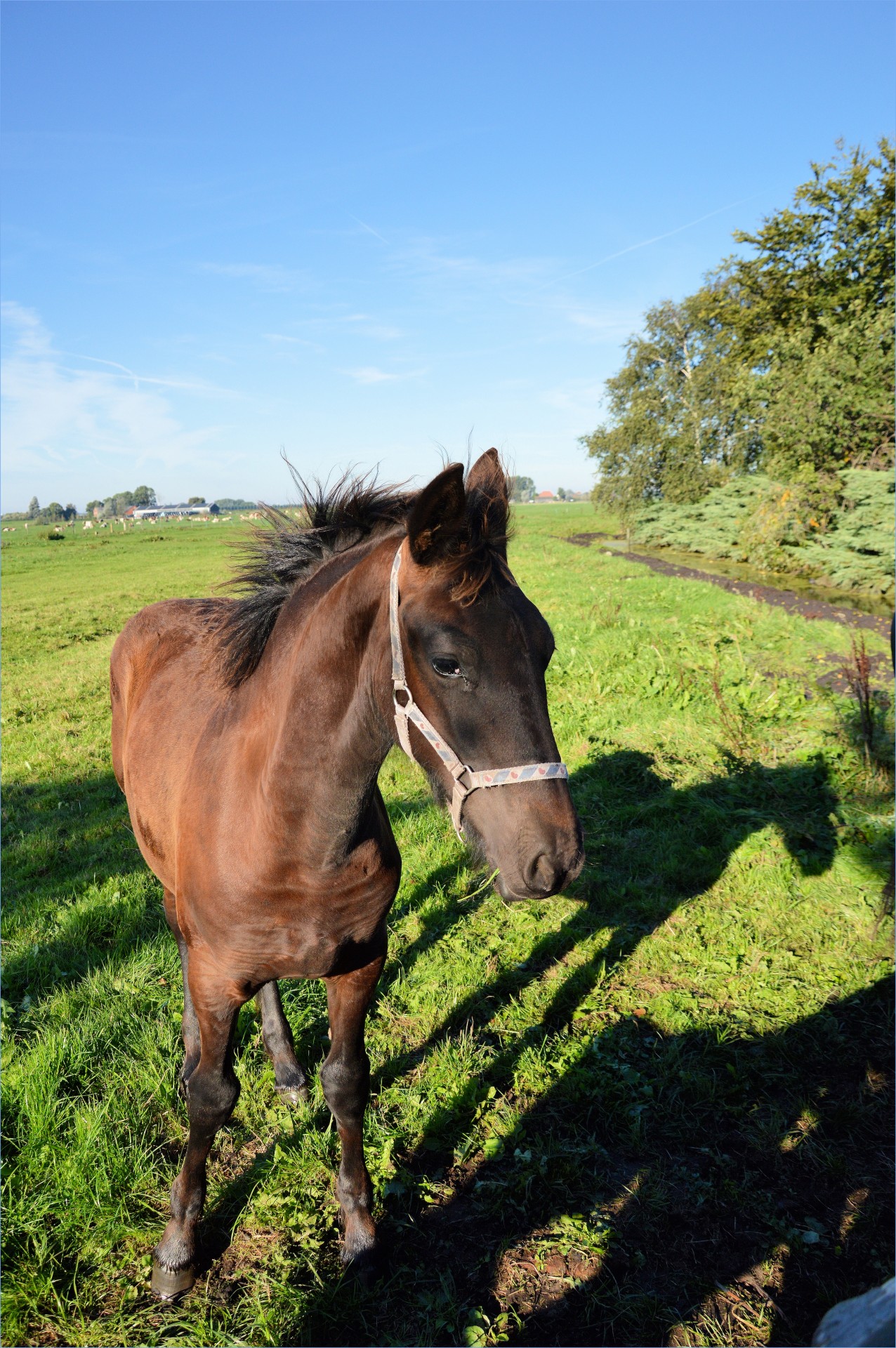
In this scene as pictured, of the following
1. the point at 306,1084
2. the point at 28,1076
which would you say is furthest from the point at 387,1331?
the point at 28,1076

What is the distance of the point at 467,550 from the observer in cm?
183

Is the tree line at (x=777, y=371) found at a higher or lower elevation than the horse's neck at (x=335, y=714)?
higher

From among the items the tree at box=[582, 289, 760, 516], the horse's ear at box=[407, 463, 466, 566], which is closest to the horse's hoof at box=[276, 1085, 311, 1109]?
the horse's ear at box=[407, 463, 466, 566]

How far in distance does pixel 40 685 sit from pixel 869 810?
11771 mm

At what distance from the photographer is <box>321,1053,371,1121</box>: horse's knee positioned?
2.64 m

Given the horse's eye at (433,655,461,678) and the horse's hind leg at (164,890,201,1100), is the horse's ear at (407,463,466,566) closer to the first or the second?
the horse's eye at (433,655,461,678)

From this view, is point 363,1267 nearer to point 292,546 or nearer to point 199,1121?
point 199,1121

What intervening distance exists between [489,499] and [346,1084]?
7.41ft

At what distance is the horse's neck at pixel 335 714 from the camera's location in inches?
80.8

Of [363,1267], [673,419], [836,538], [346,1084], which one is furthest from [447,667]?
[673,419]

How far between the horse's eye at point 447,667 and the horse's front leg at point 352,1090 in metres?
1.30

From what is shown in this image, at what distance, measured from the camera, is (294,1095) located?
10.5 feet

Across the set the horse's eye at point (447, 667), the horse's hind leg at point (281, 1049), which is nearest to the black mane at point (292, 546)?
the horse's eye at point (447, 667)

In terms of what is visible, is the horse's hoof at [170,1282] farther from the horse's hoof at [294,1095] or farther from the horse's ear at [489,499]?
the horse's ear at [489,499]
